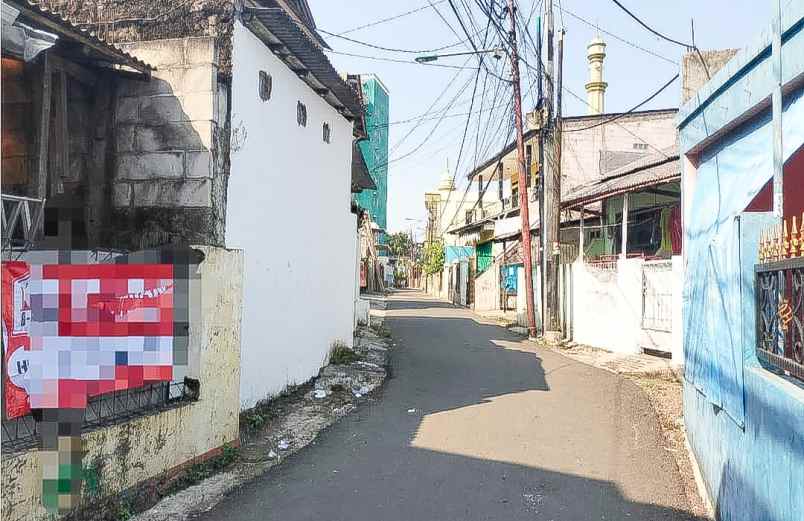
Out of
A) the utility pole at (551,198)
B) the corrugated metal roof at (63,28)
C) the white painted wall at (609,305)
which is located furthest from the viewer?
the utility pole at (551,198)

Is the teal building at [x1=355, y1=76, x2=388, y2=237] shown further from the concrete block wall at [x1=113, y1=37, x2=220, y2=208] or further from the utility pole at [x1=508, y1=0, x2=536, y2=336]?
the concrete block wall at [x1=113, y1=37, x2=220, y2=208]

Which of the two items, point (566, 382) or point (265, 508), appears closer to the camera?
point (265, 508)

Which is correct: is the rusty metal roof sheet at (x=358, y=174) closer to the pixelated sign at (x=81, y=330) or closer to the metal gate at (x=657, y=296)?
the metal gate at (x=657, y=296)

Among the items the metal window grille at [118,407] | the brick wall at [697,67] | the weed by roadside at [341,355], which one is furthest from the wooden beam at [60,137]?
the brick wall at [697,67]

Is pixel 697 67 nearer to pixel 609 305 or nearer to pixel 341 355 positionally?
pixel 609 305

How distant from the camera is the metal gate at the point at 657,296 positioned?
12.4 meters

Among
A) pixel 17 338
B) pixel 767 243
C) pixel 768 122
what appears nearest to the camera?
pixel 767 243

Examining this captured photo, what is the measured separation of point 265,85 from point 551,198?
10684 millimetres

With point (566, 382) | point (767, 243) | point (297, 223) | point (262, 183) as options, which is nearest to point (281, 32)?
point (262, 183)

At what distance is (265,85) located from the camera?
26.3ft

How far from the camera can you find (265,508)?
4.90 meters

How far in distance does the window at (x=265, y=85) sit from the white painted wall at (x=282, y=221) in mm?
79

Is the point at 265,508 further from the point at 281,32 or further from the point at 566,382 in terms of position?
the point at 566,382

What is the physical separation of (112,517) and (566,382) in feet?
27.1
